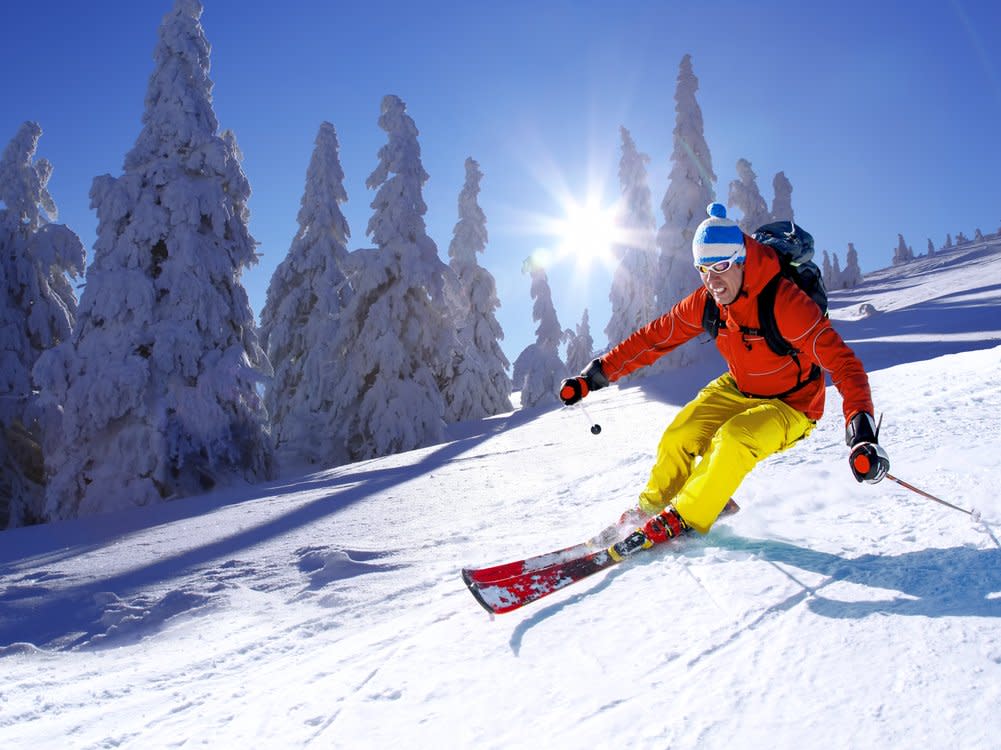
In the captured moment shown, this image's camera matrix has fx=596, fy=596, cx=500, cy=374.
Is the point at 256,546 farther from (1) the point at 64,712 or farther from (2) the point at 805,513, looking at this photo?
(2) the point at 805,513

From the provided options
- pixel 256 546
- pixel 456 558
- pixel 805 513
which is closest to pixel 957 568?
pixel 805 513

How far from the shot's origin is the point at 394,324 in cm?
1902

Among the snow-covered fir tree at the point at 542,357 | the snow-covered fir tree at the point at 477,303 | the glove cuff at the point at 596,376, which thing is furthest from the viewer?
the snow-covered fir tree at the point at 542,357

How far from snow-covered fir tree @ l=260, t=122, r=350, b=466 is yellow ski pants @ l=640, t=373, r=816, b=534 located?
1993 centimetres

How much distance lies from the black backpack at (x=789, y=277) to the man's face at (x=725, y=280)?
134mm

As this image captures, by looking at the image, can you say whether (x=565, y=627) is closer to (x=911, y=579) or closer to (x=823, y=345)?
(x=911, y=579)

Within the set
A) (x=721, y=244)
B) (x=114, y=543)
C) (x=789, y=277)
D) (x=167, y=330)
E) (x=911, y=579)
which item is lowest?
(x=911, y=579)

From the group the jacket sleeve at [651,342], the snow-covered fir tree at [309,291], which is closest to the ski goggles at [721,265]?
the jacket sleeve at [651,342]

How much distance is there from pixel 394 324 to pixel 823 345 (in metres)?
16.9

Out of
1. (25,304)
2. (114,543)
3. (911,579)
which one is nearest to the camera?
(911,579)

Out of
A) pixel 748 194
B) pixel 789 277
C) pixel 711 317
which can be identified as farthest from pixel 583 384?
pixel 748 194

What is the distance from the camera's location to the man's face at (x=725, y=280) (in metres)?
3.20

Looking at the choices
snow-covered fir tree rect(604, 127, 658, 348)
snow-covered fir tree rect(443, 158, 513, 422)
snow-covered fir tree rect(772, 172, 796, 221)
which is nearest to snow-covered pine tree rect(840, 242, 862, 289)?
snow-covered fir tree rect(772, 172, 796, 221)

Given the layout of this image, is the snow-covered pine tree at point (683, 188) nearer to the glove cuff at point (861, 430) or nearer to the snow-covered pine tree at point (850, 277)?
the glove cuff at point (861, 430)
